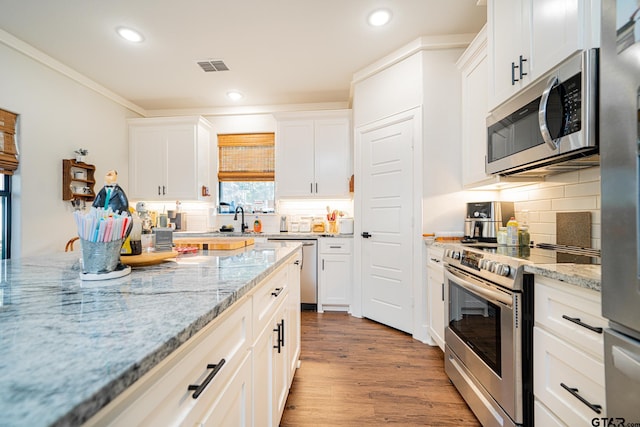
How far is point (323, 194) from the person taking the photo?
3.83 meters

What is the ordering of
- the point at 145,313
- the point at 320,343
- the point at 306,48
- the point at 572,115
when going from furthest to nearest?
the point at 306,48
the point at 320,343
the point at 572,115
the point at 145,313

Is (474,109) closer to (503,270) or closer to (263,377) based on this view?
(503,270)

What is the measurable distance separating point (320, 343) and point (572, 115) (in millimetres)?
2347

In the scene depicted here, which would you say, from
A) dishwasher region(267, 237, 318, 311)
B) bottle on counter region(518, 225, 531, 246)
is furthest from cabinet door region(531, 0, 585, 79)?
dishwasher region(267, 237, 318, 311)

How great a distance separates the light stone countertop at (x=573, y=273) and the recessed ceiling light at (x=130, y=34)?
3.52 m

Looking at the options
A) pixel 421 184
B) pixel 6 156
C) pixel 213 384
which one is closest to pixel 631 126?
pixel 213 384

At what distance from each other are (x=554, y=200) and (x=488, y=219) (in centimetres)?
48

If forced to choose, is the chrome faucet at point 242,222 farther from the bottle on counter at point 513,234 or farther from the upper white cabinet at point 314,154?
the bottle on counter at point 513,234

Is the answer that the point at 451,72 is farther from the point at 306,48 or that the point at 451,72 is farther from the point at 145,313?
the point at 145,313

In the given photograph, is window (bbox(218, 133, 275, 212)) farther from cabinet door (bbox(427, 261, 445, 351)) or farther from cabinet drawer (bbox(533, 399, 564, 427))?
cabinet drawer (bbox(533, 399, 564, 427))

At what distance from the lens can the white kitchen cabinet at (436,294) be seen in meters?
2.24

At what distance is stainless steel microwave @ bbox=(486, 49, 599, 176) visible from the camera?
3.88ft

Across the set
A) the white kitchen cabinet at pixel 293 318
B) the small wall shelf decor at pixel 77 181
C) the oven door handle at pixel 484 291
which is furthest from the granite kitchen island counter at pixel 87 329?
the small wall shelf decor at pixel 77 181

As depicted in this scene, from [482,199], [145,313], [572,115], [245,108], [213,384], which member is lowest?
[213,384]
